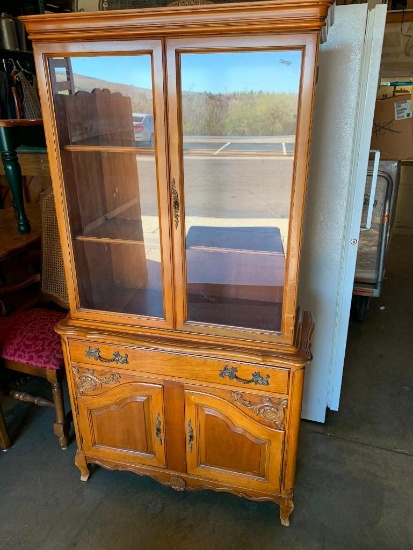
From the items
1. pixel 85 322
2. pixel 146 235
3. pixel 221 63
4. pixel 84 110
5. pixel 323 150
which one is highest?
pixel 221 63

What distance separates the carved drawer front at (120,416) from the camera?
1.63 meters

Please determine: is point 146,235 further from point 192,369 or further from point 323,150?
point 323,150

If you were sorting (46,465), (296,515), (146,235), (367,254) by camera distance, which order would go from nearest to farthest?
(146,235), (296,515), (46,465), (367,254)

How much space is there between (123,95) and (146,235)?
1.58 feet

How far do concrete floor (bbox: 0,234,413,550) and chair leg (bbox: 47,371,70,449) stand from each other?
0.06 metres

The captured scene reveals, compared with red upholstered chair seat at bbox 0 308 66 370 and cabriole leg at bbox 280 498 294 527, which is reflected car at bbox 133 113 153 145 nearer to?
red upholstered chair seat at bbox 0 308 66 370

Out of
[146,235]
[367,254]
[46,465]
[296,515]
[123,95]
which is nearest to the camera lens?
[123,95]

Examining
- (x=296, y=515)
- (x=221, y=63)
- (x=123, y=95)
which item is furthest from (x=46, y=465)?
(x=221, y=63)

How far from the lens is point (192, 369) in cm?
153

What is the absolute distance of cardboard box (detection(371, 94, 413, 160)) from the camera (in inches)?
160

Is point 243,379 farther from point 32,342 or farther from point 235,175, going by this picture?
point 32,342

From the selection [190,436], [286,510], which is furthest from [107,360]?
[286,510]

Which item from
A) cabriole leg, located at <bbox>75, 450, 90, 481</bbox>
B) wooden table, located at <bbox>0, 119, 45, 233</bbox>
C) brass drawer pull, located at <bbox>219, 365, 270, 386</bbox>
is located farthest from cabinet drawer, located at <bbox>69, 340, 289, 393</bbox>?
wooden table, located at <bbox>0, 119, 45, 233</bbox>

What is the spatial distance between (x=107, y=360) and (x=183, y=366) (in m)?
0.30
